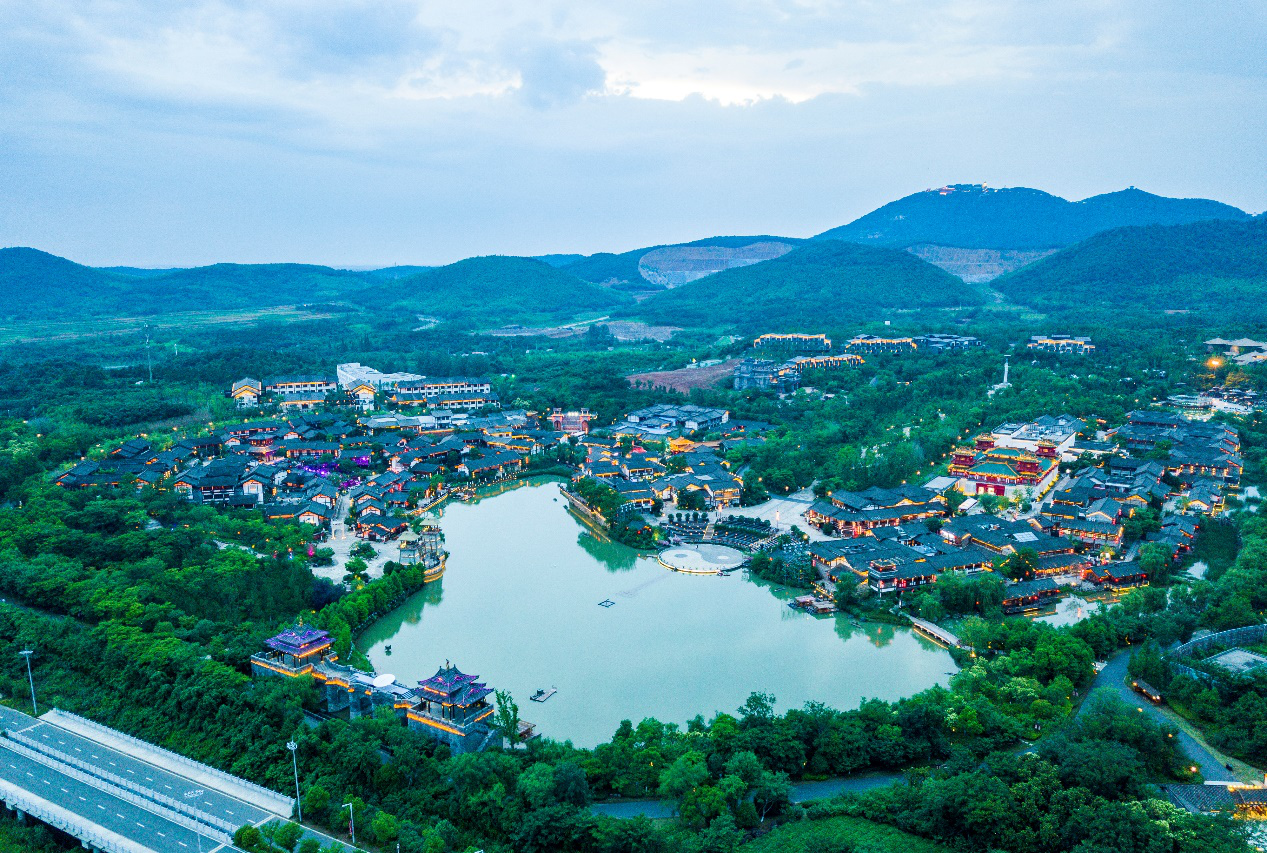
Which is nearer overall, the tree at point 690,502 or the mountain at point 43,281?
the tree at point 690,502

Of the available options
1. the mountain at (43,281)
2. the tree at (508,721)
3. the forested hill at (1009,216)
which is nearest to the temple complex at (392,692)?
the tree at (508,721)

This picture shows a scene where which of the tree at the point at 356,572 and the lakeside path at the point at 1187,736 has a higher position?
the tree at the point at 356,572

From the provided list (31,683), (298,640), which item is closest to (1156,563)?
(298,640)

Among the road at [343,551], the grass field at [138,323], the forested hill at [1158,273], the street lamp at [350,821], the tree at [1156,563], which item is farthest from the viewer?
the grass field at [138,323]

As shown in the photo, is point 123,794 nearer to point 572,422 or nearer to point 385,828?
point 385,828

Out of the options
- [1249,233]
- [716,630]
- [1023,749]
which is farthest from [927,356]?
[1249,233]

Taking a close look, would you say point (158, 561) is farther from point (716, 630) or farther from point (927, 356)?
point (927, 356)

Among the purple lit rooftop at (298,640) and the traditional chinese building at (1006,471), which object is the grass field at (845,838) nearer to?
the purple lit rooftop at (298,640)

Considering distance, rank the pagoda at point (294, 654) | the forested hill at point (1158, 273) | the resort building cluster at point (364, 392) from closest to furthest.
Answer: the pagoda at point (294, 654) → the resort building cluster at point (364, 392) → the forested hill at point (1158, 273)
